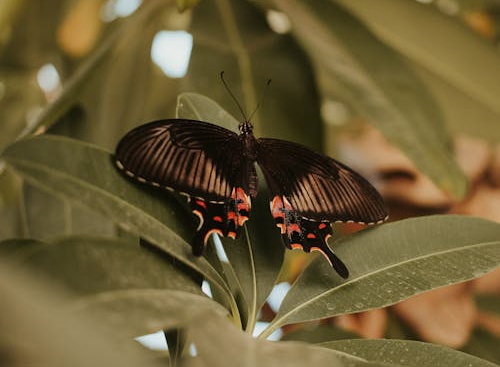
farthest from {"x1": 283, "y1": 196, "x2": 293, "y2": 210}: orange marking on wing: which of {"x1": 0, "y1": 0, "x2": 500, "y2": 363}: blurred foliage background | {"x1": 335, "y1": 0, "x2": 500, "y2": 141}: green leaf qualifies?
{"x1": 335, "y1": 0, "x2": 500, "y2": 141}: green leaf

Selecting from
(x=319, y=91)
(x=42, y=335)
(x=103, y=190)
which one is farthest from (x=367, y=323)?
(x=42, y=335)

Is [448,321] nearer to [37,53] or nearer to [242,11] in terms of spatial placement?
[242,11]

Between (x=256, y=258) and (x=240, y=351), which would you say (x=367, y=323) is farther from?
(x=240, y=351)

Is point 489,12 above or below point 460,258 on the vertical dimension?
above

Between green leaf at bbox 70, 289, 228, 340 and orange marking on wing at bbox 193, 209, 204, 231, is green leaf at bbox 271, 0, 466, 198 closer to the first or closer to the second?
orange marking on wing at bbox 193, 209, 204, 231

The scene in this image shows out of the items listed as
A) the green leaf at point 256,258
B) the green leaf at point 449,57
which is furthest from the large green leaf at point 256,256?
the green leaf at point 449,57

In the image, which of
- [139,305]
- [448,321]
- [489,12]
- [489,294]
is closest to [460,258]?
[139,305]

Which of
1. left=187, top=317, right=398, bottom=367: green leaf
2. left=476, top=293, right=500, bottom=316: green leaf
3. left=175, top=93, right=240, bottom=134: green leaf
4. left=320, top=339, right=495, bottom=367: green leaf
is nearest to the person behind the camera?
left=187, top=317, right=398, bottom=367: green leaf
